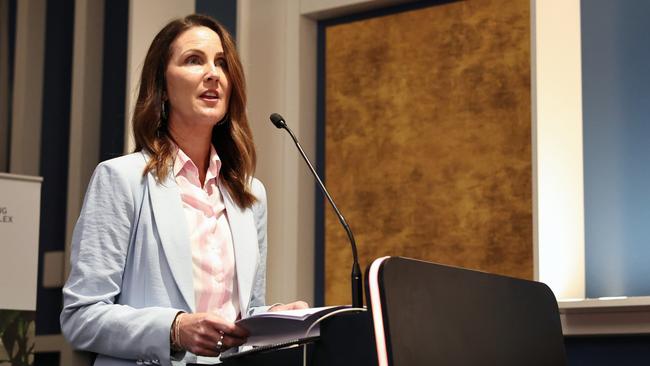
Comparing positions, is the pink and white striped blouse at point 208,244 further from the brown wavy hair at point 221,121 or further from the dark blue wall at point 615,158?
the dark blue wall at point 615,158

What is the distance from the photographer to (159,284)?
2.04m

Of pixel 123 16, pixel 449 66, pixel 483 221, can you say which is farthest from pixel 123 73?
pixel 483 221

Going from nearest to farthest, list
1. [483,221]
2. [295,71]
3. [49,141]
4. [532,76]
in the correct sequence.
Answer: [532,76] → [483,221] → [295,71] → [49,141]

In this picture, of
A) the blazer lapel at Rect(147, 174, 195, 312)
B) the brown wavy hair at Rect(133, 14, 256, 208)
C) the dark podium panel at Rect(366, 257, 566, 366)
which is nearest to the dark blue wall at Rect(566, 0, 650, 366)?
the dark podium panel at Rect(366, 257, 566, 366)

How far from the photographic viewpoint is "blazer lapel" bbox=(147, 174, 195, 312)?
204 centimetres

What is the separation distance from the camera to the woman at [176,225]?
1.94 metres

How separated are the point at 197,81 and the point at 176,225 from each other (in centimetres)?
35

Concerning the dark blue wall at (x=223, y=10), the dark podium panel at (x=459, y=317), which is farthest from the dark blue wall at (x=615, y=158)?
the dark blue wall at (x=223, y=10)

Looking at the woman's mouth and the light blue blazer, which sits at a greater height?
the woman's mouth

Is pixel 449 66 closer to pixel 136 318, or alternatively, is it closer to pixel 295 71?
pixel 295 71

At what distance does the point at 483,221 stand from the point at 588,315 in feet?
2.11

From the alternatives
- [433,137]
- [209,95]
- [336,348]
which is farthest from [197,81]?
[433,137]

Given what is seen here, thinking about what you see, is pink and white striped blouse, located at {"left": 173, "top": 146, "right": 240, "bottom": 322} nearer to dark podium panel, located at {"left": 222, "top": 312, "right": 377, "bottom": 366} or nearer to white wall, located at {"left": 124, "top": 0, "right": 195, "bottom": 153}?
dark podium panel, located at {"left": 222, "top": 312, "right": 377, "bottom": 366}

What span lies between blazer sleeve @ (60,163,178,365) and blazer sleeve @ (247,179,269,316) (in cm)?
35
